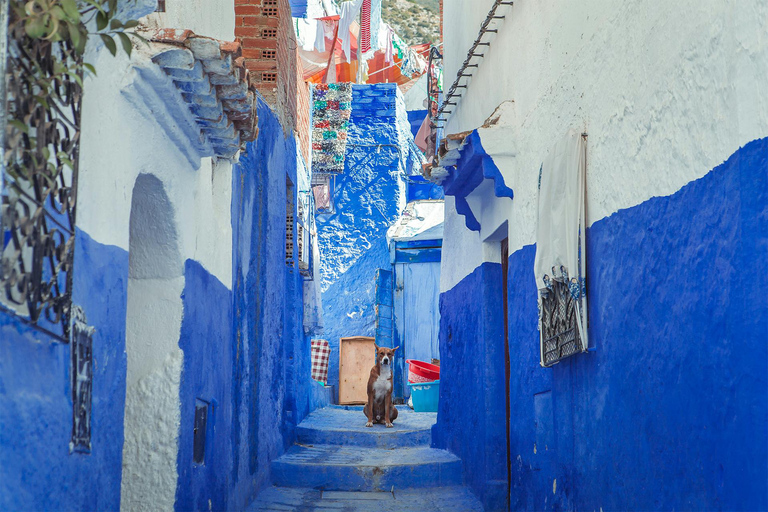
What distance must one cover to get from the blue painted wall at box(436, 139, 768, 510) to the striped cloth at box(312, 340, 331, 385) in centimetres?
1135

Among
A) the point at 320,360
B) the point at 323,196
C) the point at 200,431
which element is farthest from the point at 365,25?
the point at 200,431

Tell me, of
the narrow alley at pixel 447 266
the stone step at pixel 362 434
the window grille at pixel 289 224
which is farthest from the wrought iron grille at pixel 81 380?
the window grille at pixel 289 224

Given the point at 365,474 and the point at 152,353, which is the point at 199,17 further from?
the point at 365,474

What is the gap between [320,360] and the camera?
649 inches

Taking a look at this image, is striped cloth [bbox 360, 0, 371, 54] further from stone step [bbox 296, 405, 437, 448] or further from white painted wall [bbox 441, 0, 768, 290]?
white painted wall [bbox 441, 0, 768, 290]

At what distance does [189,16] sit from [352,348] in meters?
12.3

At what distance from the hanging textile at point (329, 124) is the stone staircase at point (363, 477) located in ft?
23.7

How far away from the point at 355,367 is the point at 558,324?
11990 millimetres

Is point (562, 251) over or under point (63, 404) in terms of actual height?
over

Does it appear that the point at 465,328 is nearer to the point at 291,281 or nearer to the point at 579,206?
the point at 291,281

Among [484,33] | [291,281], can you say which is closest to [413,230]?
[291,281]

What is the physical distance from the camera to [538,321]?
518 cm

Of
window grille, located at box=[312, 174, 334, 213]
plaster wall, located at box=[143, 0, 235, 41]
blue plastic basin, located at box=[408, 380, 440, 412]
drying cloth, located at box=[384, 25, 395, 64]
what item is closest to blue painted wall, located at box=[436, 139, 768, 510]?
plaster wall, located at box=[143, 0, 235, 41]

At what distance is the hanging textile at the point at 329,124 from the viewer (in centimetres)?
1514
